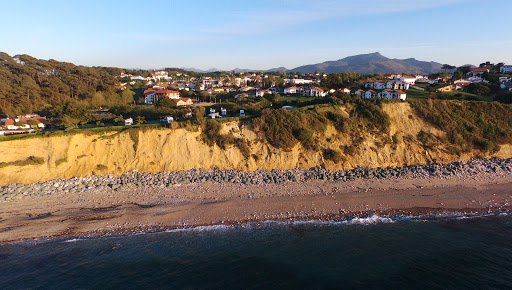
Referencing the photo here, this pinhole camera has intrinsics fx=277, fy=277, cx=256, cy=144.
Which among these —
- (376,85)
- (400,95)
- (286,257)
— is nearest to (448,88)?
(376,85)

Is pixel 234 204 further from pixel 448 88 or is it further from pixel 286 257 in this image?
pixel 448 88

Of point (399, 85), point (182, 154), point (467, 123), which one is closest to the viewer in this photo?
point (182, 154)

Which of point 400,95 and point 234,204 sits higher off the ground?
point 400,95

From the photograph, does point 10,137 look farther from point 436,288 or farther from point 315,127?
point 436,288

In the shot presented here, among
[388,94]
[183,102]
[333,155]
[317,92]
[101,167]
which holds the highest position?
[317,92]

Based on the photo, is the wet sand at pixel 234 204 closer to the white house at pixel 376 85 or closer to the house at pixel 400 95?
the house at pixel 400 95

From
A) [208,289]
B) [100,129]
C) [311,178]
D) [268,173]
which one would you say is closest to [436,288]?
[208,289]

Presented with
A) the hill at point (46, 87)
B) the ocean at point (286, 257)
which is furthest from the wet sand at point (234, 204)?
the hill at point (46, 87)

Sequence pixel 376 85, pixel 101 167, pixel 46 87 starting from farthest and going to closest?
pixel 376 85, pixel 46 87, pixel 101 167
